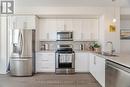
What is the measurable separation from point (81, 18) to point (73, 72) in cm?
233

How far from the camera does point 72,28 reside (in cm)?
794

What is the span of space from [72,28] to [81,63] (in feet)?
5.18

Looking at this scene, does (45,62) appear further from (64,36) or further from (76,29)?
(76,29)

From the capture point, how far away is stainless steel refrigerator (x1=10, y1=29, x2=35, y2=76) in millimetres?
6758

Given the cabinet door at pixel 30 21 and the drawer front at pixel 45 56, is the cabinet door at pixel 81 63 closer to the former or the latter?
the drawer front at pixel 45 56

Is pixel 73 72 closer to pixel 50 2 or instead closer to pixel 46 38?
pixel 46 38

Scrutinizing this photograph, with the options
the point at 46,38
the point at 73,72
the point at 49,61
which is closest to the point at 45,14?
the point at 46,38

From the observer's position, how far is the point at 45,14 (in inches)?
287

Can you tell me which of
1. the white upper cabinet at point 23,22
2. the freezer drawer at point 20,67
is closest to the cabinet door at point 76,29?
the white upper cabinet at point 23,22

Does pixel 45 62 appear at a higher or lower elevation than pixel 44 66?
higher

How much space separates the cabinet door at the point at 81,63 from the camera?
7.43 meters

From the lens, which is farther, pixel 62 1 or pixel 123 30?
pixel 123 30

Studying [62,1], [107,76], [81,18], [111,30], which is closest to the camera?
[107,76]

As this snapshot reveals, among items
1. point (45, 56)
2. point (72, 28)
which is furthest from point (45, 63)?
point (72, 28)
